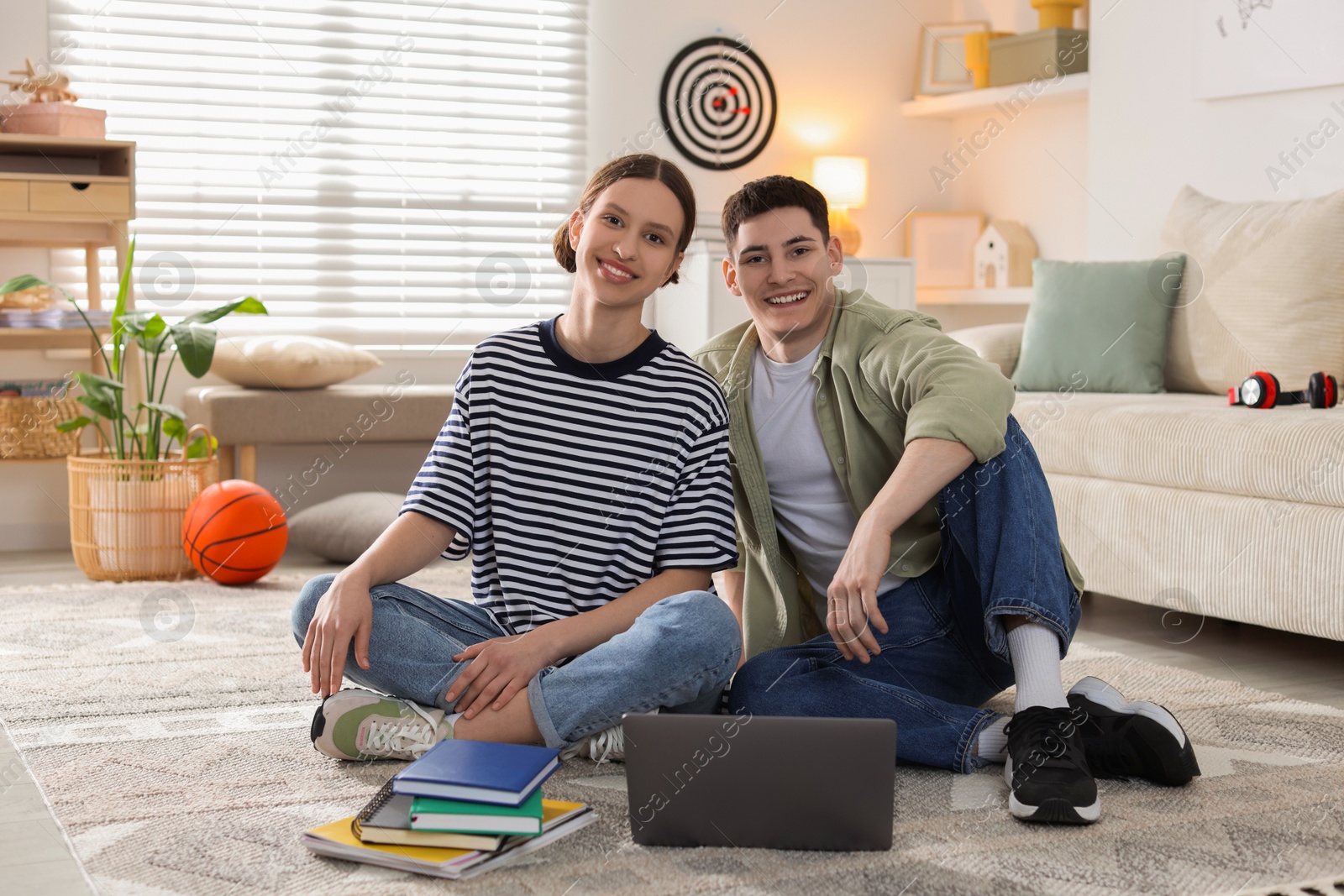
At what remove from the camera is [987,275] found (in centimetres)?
447

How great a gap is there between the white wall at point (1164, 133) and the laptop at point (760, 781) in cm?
232

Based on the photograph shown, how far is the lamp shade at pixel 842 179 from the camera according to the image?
4477 millimetres

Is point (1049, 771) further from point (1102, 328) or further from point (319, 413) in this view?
point (319, 413)

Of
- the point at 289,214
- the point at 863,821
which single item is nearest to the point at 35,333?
the point at 289,214

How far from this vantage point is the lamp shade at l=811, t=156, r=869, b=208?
448 centimetres

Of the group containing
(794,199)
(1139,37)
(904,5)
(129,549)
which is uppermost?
(904,5)

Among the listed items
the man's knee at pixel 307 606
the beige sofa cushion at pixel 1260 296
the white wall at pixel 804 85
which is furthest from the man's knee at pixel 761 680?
the white wall at pixel 804 85

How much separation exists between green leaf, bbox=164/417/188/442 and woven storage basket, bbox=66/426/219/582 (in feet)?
0.19

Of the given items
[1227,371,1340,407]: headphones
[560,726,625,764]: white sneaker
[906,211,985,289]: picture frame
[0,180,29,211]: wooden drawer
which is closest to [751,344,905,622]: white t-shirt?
[560,726,625,764]: white sneaker

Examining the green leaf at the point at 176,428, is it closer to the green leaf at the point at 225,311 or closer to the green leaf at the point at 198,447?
the green leaf at the point at 198,447

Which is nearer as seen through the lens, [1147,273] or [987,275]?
[1147,273]

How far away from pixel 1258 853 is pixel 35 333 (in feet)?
9.64

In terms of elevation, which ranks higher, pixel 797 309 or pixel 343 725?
pixel 797 309

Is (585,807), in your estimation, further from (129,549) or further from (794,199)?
(129,549)
